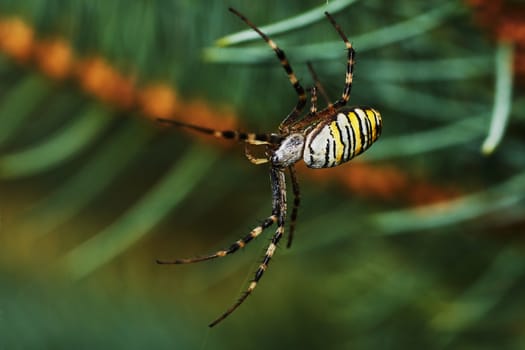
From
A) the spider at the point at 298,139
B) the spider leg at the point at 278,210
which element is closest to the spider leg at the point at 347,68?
the spider at the point at 298,139

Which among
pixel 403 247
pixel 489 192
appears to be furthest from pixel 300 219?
pixel 489 192

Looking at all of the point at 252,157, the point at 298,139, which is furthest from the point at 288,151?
the point at 252,157

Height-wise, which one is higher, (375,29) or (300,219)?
(375,29)

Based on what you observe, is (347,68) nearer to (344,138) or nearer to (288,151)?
(344,138)

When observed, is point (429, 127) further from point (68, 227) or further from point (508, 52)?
point (68, 227)

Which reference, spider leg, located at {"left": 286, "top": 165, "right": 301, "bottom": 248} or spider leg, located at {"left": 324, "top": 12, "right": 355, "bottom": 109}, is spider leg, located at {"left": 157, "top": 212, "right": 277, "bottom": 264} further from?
spider leg, located at {"left": 324, "top": 12, "right": 355, "bottom": 109}

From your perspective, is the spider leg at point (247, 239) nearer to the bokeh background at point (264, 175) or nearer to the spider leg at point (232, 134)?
the bokeh background at point (264, 175)

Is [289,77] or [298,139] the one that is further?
[298,139]
